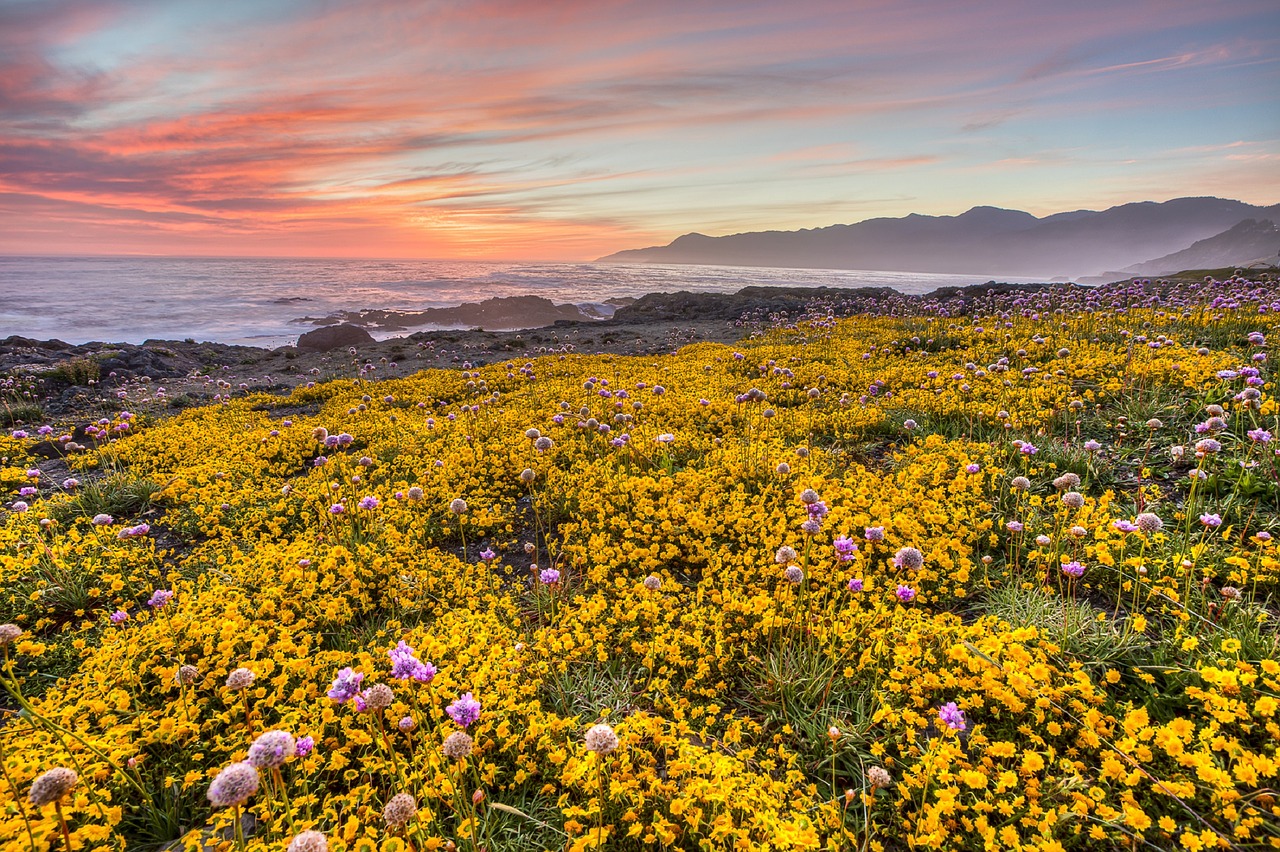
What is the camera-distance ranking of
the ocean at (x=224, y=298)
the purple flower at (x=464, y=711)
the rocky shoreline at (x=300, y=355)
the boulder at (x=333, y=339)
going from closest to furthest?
the purple flower at (x=464, y=711) → the rocky shoreline at (x=300, y=355) → the boulder at (x=333, y=339) → the ocean at (x=224, y=298)

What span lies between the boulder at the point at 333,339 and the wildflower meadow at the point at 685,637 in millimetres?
20754

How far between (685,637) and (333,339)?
2926 centimetres

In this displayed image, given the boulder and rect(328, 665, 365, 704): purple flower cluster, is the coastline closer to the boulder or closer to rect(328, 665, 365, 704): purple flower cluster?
the boulder

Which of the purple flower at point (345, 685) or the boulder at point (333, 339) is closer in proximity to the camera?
the purple flower at point (345, 685)

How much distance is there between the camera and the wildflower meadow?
8.48ft

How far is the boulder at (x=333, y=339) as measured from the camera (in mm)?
27438

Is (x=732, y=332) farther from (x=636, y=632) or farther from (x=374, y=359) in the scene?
(x=636, y=632)

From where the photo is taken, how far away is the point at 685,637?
3.88 meters

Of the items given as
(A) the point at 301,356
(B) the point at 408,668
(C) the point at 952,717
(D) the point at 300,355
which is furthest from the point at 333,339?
(C) the point at 952,717

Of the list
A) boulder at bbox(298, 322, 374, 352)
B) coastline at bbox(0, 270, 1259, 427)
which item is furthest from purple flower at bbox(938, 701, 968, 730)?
boulder at bbox(298, 322, 374, 352)

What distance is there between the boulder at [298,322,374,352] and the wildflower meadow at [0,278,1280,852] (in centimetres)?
2075

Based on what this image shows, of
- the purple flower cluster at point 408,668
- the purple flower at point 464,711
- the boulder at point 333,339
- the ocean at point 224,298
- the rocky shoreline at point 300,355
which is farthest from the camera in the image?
the ocean at point 224,298

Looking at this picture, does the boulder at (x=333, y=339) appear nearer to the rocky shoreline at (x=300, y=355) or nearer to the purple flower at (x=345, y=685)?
the rocky shoreline at (x=300, y=355)

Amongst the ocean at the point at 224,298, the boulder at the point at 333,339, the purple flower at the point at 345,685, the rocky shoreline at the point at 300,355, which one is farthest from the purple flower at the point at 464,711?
the ocean at the point at 224,298
